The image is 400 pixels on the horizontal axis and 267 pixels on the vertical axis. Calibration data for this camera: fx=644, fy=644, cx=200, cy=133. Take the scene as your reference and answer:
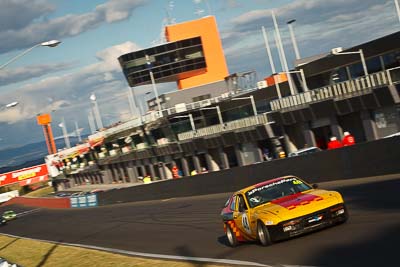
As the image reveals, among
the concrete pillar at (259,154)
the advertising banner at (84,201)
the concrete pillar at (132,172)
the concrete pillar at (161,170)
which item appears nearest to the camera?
the advertising banner at (84,201)

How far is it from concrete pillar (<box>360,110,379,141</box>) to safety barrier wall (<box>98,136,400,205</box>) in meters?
12.4

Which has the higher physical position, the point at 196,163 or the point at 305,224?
the point at 305,224

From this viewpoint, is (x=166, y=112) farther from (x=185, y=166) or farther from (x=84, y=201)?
(x=84, y=201)

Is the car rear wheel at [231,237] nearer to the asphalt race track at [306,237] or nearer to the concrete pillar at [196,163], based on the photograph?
the asphalt race track at [306,237]

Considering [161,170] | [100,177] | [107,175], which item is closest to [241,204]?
[161,170]

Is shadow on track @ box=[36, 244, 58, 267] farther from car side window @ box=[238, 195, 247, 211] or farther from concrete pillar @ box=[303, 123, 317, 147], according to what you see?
concrete pillar @ box=[303, 123, 317, 147]

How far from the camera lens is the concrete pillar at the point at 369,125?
4136 cm

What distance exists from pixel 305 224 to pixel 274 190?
154 centimetres

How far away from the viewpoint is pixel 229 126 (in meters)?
59.9

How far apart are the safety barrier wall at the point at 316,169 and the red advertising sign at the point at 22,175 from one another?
377 feet

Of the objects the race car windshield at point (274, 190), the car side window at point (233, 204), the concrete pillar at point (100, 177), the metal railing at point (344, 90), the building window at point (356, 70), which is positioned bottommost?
the concrete pillar at point (100, 177)

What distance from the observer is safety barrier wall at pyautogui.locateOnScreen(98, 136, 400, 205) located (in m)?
22.2

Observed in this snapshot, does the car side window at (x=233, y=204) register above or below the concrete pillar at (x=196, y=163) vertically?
above

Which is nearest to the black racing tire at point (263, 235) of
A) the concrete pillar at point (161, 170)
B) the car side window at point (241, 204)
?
the car side window at point (241, 204)
